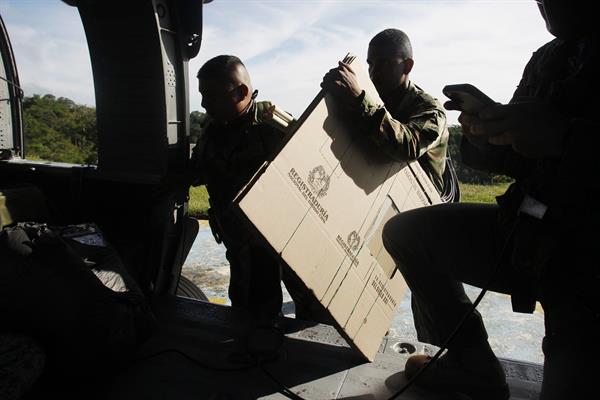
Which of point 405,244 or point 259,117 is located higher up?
point 259,117

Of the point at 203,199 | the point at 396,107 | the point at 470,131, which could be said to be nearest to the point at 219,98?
the point at 396,107

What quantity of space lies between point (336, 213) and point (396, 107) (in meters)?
0.98

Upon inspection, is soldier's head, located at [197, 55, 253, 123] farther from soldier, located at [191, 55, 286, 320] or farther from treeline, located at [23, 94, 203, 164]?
treeline, located at [23, 94, 203, 164]

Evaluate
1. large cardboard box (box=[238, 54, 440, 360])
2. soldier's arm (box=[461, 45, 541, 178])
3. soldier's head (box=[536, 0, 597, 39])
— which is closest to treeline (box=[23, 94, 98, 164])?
large cardboard box (box=[238, 54, 440, 360])

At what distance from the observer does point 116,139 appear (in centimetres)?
268

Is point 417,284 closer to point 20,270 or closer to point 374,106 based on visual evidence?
point 374,106

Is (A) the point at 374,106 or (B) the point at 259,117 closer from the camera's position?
(A) the point at 374,106

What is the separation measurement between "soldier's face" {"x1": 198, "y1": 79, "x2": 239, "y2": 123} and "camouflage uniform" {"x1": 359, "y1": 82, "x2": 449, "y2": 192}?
0.87m

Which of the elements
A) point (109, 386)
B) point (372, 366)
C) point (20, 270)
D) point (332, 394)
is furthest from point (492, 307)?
point (20, 270)

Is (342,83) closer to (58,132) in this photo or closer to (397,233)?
(397,233)

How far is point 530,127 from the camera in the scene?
3.18ft

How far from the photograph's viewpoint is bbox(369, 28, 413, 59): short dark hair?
2.50 m

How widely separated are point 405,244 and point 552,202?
597mm

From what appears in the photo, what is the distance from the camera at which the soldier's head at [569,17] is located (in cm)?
99
